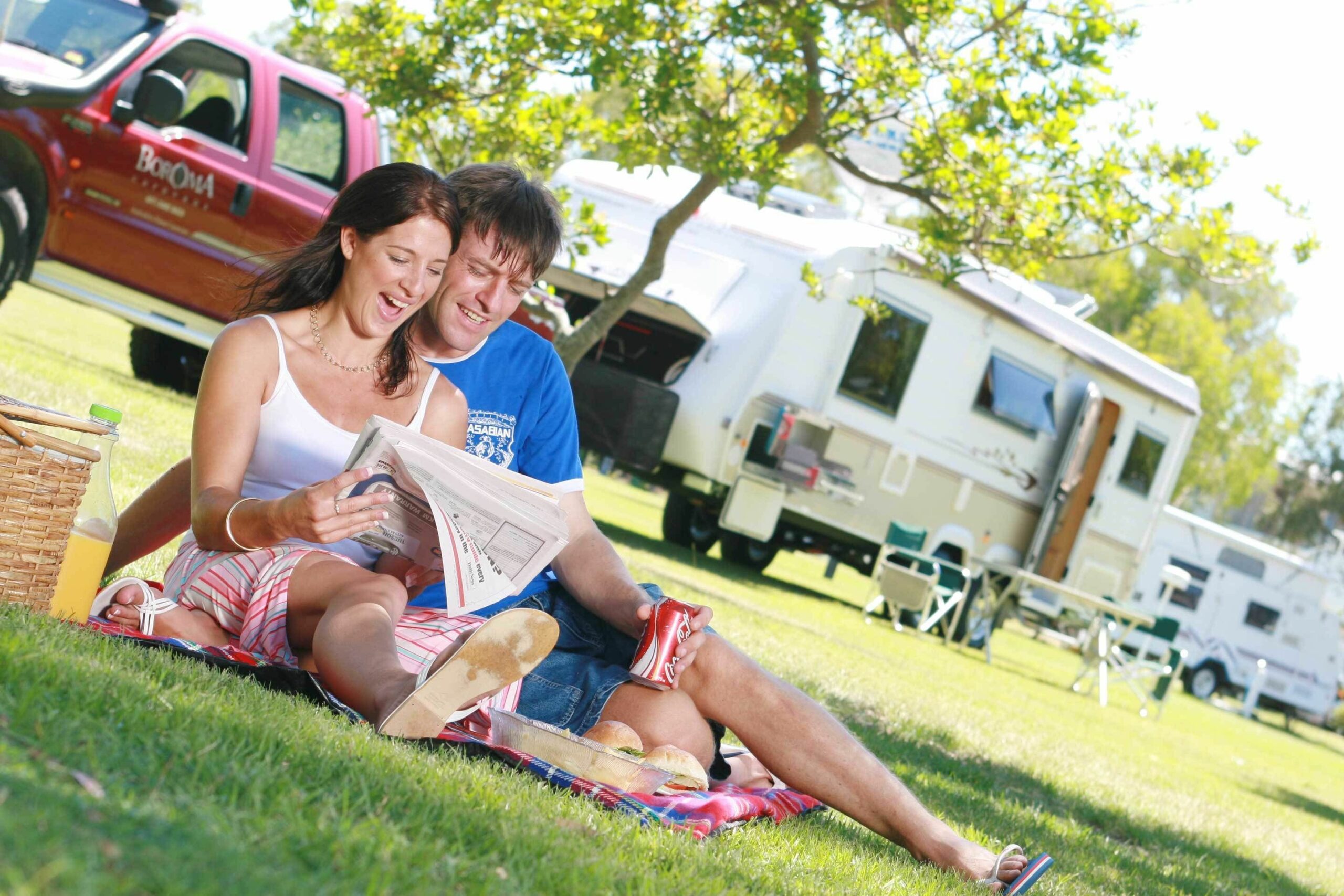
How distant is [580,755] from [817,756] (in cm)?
53

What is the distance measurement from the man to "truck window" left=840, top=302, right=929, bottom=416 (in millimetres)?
7614

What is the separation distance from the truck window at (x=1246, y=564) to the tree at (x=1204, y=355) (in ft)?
31.7

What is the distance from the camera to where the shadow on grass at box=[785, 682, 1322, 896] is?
4.11 m

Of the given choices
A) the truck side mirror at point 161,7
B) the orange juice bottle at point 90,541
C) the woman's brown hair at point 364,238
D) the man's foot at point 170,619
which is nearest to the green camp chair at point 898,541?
the truck side mirror at point 161,7

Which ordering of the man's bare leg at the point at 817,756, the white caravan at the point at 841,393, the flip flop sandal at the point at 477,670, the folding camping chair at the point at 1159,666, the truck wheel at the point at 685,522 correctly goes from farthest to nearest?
the truck wheel at the point at 685,522, the folding camping chair at the point at 1159,666, the white caravan at the point at 841,393, the man's bare leg at the point at 817,756, the flip flop sandal at the point at 477,670

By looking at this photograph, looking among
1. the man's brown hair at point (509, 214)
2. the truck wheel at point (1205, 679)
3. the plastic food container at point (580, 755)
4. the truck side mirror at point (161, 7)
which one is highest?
the truck side mirror at point (161, 7)

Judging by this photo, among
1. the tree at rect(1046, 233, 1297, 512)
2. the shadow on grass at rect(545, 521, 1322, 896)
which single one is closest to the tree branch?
the shadow on grass at rect(545, 521, 1322, 896)

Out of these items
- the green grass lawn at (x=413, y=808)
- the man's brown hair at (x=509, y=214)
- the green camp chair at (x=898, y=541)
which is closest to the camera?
the green grass lawn at (x=413, y=808)

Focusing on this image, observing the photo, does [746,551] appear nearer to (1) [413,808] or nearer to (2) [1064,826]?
(2) [1064,826]

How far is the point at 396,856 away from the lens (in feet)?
5.81

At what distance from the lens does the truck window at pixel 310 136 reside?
8141mm

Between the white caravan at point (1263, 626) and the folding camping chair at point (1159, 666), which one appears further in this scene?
the white caravan at point (1263, 626)

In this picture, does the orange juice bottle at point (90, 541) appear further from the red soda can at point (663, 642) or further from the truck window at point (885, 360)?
the truck window at point (885, 360)

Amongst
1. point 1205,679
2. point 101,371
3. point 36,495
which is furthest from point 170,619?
point 1205,679
